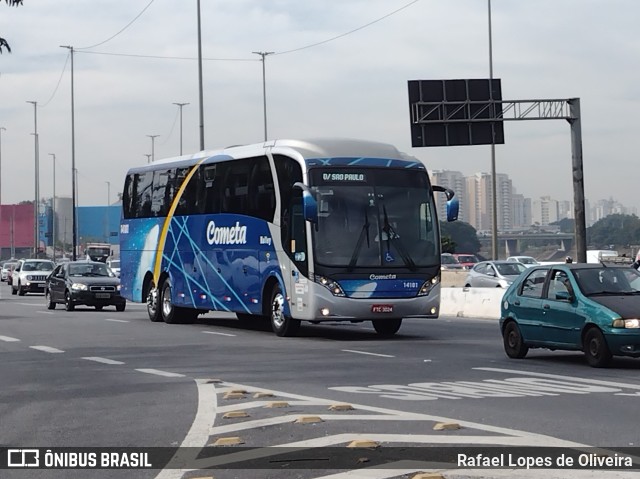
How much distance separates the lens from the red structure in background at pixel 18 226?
173 metres

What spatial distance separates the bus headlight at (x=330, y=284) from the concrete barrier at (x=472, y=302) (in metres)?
10.6

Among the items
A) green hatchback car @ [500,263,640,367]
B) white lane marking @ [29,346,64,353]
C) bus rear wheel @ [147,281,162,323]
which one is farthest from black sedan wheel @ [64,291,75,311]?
green hatchback car @ [500,263,640,367]

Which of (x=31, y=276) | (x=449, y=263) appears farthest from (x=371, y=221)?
(x=449, y=263)

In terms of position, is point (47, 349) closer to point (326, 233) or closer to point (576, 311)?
point (326, 233)

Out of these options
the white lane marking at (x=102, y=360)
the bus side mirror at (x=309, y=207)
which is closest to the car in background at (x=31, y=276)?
the bus side mirror at (x=309, y=207)

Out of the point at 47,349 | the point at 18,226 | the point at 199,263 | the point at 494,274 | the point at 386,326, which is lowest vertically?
the point at 47,349

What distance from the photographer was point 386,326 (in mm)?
25844

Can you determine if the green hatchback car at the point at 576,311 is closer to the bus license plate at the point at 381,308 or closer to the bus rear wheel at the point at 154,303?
the bus license plate at the point at 381,308

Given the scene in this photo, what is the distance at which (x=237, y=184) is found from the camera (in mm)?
26391

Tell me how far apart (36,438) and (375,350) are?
10.9 metres

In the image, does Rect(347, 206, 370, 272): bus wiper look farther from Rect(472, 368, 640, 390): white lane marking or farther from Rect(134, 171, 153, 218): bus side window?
Rect(134, 171, 153, 218): bus side window

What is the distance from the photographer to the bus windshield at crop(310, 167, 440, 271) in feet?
75.4

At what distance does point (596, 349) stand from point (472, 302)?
58.5ft

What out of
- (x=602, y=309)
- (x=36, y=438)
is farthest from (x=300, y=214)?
(x=36, y=438)
